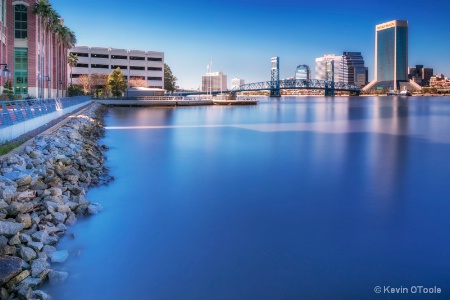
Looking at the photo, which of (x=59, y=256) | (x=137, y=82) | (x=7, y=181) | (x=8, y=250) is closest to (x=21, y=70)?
(x=7, y=181)

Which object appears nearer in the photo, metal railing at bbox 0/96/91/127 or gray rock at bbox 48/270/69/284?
gray rock at bbox 48/270/69/284

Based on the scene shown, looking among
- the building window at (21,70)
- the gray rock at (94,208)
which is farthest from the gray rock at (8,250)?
the building window at (21,70)

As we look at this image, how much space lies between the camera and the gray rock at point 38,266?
7.03 meters

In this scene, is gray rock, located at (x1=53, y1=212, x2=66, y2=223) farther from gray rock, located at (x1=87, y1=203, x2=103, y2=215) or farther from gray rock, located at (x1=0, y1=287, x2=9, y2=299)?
gray rock, located at (x1=0, y1=287, x2=9, y2=299)

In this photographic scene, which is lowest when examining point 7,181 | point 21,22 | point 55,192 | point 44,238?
point 44,238

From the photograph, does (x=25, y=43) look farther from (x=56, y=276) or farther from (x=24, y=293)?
(x=24, y=293)

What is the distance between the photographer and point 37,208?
9.77 m

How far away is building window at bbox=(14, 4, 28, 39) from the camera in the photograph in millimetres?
54344

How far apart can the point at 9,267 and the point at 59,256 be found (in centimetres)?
150

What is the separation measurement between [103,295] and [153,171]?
445 inches

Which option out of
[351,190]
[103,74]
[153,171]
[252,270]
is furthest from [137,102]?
[252,270]

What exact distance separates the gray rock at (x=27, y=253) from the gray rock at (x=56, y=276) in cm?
44

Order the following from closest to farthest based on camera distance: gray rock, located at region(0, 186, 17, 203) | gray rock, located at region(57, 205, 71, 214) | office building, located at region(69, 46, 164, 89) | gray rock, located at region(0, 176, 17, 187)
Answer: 1. gray rock, located at region(0, 186, 17, 203)
2. gray rock, located at region(0, 176, 17, 187)
3. gray rock, located at region(57, 205, 71, 214)
4. office building, located at region(69, 46, 164, 89)

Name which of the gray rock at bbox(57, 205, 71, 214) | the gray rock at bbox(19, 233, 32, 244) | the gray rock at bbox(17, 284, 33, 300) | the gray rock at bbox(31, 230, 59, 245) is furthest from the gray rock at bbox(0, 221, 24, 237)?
the gray rock at bbox(57, 205, 71, 214)
